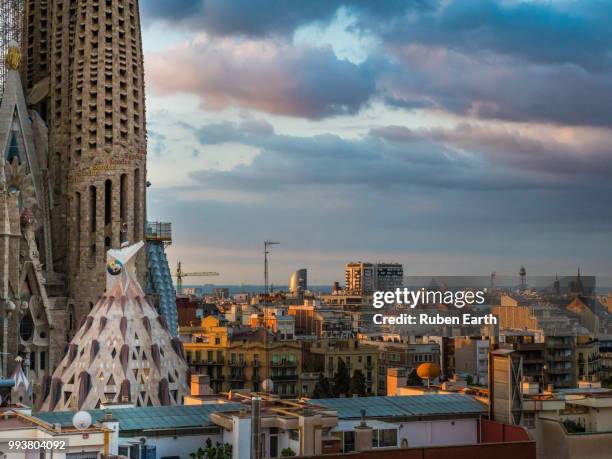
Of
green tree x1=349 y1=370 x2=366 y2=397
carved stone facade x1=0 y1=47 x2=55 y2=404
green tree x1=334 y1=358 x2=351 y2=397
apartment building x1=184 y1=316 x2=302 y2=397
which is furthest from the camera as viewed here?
apartment building x1=184 y1=316 x2=302 y2=397

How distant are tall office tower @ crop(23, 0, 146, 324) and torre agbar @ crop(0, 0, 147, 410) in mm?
52

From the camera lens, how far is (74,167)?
65500mm

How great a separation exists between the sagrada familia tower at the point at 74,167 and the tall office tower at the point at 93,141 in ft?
0.17

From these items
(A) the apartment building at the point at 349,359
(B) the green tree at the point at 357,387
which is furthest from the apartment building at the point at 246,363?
(B) the green tree at the point at 357,387

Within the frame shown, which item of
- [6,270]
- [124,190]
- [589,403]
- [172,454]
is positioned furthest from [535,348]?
[172,454]

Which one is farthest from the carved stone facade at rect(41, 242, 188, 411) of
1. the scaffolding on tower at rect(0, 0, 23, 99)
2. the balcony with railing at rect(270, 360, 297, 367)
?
the balcony with railing at rect(270, 360, 297, 367)

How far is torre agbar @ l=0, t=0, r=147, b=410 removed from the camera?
64750mm

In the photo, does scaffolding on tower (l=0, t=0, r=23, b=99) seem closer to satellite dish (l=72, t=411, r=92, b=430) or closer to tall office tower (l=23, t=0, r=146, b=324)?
tall office tower (l=23, t=0, r=146, b=324)

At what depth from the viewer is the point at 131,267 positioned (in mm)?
55344

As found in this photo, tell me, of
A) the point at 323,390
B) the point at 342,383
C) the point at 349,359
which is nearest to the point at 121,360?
the point at 323,390

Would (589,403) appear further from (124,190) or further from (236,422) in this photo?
(124,190)

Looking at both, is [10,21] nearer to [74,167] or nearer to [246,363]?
[74,167]

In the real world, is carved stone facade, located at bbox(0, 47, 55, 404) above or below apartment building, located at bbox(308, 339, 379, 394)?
above

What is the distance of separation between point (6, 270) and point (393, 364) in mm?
41700
